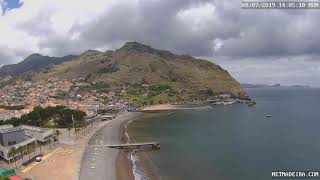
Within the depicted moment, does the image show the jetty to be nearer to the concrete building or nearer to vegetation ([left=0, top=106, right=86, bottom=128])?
A: the concrete building

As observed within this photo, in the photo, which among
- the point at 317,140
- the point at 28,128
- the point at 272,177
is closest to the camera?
the point at 272,177

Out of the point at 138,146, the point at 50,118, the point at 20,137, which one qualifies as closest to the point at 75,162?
the point at 20,137

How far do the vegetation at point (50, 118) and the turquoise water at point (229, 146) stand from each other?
19.0m

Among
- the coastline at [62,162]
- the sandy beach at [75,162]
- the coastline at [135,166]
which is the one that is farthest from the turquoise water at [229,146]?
the coastline at [62,162]

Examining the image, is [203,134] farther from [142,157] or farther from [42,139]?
[42,139]

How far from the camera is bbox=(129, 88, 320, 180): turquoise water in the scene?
226ft

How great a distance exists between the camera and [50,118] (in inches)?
4759


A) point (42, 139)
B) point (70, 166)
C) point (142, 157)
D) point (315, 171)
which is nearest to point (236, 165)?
point (315, 171)

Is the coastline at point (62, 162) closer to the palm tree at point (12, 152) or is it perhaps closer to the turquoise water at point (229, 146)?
Answer: the palm tree at point (12, 152)

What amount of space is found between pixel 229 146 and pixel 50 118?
59.8 meters

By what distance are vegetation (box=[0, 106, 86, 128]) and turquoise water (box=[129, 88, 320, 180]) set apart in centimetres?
1901

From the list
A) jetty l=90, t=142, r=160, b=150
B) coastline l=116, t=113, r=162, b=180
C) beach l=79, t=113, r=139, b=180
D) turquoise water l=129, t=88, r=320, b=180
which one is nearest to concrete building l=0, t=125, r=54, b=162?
beach l=79, t=113, r=139, b=180

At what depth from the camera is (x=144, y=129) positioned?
123m

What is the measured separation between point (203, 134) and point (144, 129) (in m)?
20.2
